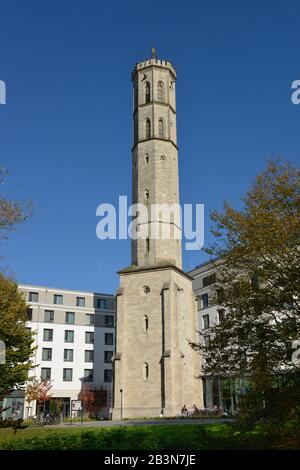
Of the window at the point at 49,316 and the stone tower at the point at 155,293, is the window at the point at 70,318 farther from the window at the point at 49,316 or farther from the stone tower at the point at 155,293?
the stone tower at the point at 155,293

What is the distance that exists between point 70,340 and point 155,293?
92.9 ft

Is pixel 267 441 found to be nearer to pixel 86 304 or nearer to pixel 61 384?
pixel 61 384

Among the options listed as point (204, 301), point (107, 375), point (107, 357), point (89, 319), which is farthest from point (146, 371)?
point (89, 319)

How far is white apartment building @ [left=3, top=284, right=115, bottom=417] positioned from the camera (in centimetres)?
6397

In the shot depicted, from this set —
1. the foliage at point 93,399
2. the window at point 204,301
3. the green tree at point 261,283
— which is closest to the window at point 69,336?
the foliage at point 93,399

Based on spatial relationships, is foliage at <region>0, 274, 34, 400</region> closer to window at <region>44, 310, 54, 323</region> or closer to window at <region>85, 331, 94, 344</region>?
window at <region>44, 310, 54, 323</region>

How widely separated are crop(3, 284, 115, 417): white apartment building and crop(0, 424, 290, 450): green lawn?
42.7 meters

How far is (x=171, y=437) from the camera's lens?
65.1 feet

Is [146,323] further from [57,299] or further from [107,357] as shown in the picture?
[57,299]

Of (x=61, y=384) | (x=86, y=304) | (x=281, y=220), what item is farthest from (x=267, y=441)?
(x=86, y=304)

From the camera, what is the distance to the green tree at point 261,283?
15.9 meters

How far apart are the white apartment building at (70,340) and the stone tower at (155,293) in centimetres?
2363

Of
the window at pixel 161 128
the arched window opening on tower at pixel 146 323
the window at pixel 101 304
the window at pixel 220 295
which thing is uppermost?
the window at pixel 161 128

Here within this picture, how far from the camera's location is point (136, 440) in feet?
65.2
